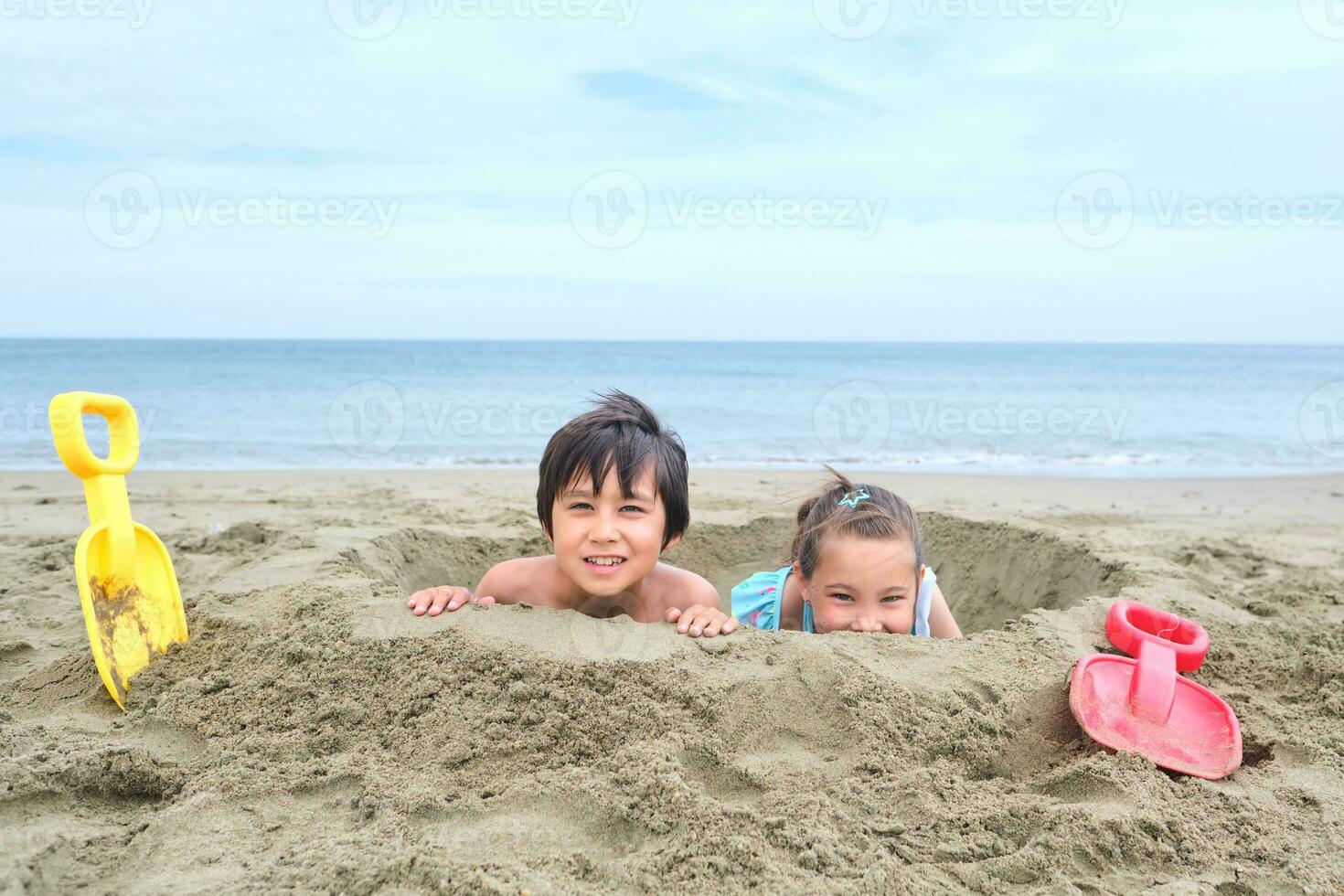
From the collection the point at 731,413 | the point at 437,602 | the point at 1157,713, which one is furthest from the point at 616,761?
the point at 731,413

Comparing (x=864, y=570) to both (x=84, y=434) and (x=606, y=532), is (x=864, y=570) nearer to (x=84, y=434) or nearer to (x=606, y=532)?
(x=606, y=532)

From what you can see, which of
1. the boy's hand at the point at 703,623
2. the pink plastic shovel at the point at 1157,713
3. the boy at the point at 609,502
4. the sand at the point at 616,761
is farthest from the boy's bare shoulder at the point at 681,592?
the pink plastic shovel at the point at 1157,713

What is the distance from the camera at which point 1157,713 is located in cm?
206

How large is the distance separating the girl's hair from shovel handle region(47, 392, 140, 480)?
207 cm

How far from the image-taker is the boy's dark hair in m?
2.63

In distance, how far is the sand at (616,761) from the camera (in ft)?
5.10

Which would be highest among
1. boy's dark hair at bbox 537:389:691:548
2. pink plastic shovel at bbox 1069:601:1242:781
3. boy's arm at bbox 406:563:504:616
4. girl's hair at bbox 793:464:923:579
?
boy's dark hair at bbox 537:389:691:548

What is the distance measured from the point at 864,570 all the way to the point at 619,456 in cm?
89

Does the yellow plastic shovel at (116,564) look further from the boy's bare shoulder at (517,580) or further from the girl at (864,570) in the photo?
the girl at (864,570)

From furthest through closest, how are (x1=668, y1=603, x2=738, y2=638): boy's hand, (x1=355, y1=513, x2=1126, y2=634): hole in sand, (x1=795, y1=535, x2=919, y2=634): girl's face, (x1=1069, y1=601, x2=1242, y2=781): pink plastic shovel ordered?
1. (x1=355, y1=513, x2=1126, y2=634): hole in sand
2. (x1=795, y1=535, x2=919, y2=634): girl's face
3. (x1=668, y1=603, x2=738, y2=638): boy's hand
4. (x1=1069, y1=601, x2=1242, y2=781): pink plastic shovel

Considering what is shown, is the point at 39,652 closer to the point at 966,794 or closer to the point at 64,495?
the point at 966,794

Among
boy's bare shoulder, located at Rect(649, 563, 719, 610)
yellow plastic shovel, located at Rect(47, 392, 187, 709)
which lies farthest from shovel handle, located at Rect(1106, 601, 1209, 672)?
yellow plastic shovel, located at Rect(47, 392, 187, 709)

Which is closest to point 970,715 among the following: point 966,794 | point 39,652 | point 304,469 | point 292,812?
point 966,794

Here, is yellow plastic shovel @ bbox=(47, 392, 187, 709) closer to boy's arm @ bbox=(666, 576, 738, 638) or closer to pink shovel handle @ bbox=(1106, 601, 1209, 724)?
boy's arm @ bbox=(666, 576, 738, 638)
